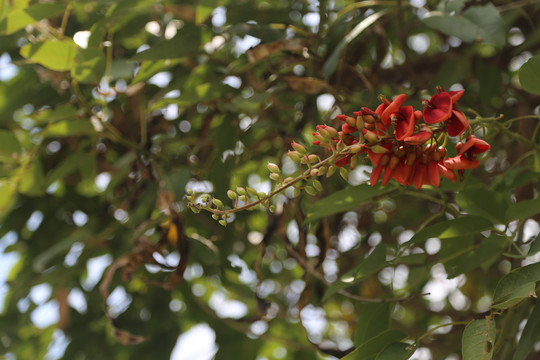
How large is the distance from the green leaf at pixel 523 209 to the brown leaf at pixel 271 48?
1.30 ft

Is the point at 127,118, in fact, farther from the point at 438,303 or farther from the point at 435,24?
the point at 438,303

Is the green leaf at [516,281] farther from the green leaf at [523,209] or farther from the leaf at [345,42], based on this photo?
the leaf at [345,42]

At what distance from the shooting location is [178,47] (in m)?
0.95

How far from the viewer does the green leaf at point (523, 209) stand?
0.65m

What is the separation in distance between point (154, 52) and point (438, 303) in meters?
1.27

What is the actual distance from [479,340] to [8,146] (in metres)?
0.96

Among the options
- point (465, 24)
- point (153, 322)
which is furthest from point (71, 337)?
point (465, 24)

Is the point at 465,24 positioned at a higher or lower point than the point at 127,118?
higher

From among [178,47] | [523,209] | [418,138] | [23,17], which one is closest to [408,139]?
[418,138]

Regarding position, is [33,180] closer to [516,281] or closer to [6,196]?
[6,196]

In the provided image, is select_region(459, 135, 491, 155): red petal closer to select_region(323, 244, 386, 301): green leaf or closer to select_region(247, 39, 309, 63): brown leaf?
select_region(323, 244, 386, 301): green leaf

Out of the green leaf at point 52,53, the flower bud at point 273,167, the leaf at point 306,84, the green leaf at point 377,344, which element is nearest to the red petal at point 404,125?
the flower bud at point 273,167

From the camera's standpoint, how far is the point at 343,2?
117cm

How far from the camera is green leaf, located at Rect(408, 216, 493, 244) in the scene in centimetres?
70
